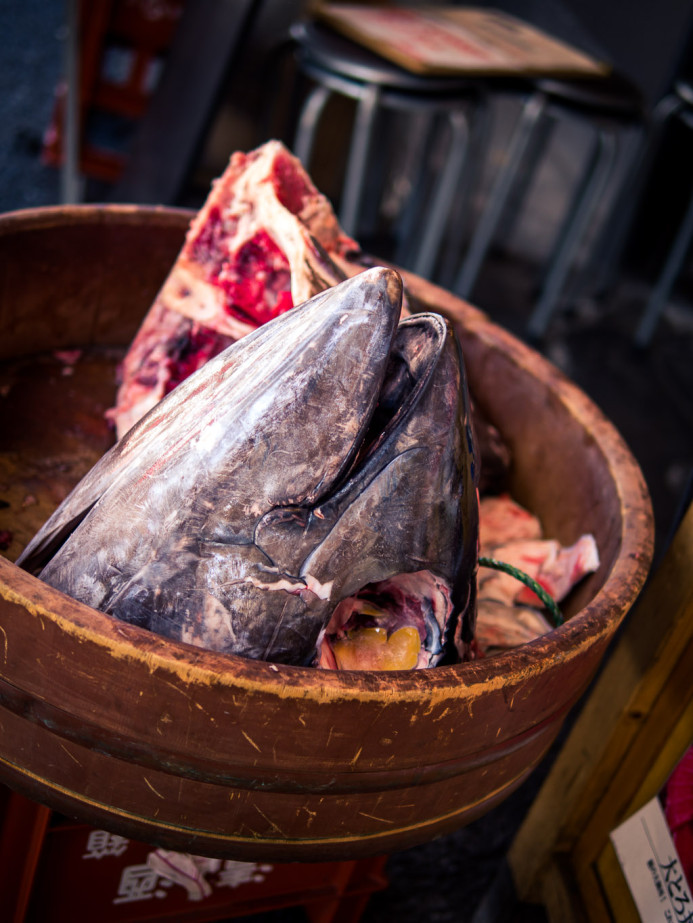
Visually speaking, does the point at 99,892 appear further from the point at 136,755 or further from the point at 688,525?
the point at 688,525

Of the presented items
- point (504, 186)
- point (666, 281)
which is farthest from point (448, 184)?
point (666, 281)

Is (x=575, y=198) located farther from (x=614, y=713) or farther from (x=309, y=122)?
(x=614, y=713)

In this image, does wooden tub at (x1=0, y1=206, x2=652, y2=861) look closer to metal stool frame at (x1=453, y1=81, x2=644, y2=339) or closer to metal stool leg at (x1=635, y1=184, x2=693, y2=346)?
metal stool frame at (x1=453, y1=81, x2=644, y2=339)

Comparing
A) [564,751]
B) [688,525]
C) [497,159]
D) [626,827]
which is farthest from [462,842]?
[497,159]

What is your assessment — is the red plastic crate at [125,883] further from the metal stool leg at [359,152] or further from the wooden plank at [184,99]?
the wooden plank at [184,99]

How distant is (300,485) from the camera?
829mm

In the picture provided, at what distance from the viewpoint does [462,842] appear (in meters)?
1.79

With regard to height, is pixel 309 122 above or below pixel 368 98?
below

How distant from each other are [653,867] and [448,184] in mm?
2465

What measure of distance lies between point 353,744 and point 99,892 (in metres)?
0.73

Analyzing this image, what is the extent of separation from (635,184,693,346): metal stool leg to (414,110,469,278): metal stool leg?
1245 millimetres

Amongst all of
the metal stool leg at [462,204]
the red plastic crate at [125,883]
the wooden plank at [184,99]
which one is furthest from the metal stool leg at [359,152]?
the red plastic crate at [125,883]

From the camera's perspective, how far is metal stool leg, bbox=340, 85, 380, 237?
Answer: 2.69 meters

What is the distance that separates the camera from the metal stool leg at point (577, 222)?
10.8 feet
